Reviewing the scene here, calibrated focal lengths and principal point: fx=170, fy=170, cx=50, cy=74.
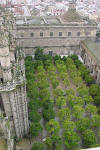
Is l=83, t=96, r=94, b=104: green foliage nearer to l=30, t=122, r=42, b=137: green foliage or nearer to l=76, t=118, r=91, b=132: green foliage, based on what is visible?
l=76, t=118, r=91, b=132: green foliage

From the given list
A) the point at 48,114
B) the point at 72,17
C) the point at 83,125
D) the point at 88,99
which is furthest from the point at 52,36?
the point at 83,125

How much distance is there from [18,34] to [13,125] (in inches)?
1097

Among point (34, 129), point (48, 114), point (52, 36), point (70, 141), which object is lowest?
point (70, 141)

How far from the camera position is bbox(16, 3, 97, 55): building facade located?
1734 inches

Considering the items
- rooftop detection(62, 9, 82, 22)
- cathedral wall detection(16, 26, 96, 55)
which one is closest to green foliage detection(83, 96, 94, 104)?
cathedral wall detection(16, 26, 96, 55)

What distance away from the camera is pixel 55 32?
4516 cm

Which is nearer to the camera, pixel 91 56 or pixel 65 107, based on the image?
pixel 65 107

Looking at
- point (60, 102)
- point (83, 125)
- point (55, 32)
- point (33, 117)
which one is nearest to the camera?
point (83, 125)

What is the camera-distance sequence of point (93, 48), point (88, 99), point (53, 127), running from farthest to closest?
point (93, 48)
point (88, 99)
point (53, 127)

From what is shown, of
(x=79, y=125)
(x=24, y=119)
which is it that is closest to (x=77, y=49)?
(x=79, y=125)

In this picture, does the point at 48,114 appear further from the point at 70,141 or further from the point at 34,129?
the point at 70,141

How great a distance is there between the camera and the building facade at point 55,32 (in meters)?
44.0

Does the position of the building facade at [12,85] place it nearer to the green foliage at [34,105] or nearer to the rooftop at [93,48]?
the green foliage at [34,105]

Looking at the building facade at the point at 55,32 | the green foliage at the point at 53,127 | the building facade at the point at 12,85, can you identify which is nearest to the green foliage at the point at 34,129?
the building facade at the point at 12,85
